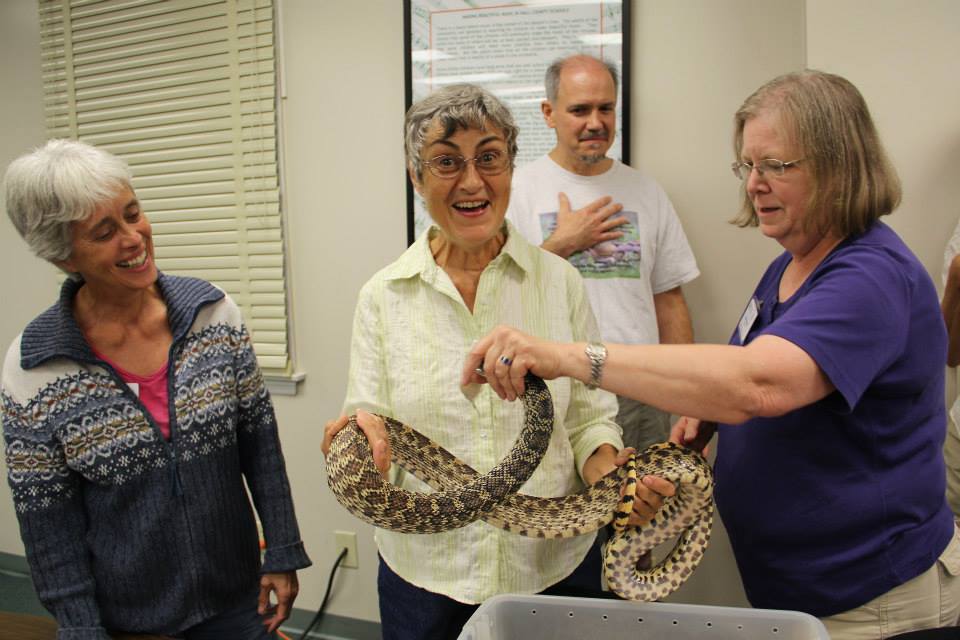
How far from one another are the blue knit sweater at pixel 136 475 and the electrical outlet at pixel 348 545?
1.60m

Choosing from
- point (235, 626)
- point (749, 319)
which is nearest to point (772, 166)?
point (749, 319)

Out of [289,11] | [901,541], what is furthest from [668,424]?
[289,11]

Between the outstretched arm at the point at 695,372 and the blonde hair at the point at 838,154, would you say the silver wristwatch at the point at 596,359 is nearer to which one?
the outstretched arm at the point at 695,372

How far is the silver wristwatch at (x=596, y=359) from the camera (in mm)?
1214

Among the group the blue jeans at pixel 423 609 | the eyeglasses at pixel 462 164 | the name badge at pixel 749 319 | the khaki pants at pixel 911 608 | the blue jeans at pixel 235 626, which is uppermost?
the eyeglasses at pixel 462 164

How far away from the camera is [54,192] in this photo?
1536mm

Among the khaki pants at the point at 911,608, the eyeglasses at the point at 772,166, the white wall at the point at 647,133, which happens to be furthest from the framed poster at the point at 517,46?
the khaki pants at the point at 911,608

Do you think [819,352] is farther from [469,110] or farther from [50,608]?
[50,608]

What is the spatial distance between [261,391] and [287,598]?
0.58m

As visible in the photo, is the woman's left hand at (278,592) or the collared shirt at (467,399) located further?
the woman's left hand at (278,592)

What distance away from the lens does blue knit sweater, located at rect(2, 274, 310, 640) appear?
1.55 metres

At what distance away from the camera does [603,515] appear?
1.39 metres

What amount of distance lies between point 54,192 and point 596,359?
1.29 m

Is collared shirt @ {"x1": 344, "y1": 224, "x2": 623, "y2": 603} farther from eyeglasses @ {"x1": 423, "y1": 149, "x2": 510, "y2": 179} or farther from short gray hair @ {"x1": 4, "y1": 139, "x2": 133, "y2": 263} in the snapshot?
short gray hair @ {"x1": 4, "y1": 139, "x2": 133, "y2": 263}
